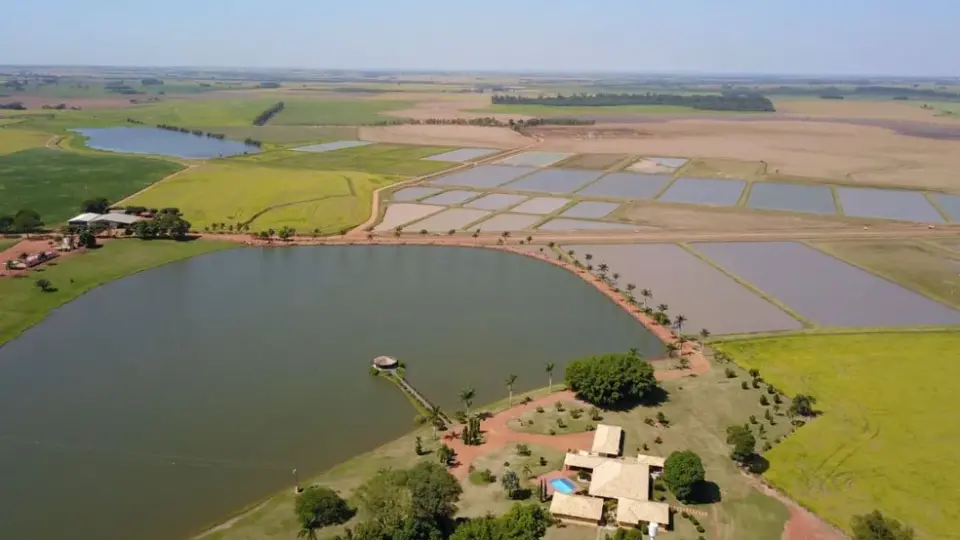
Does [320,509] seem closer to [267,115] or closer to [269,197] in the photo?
[269,197]

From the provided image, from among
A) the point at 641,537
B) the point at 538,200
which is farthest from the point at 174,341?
the point at 538,200

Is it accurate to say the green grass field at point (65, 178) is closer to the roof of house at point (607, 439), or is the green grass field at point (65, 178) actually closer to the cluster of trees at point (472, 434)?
the cluster of trees at point (472, 434)

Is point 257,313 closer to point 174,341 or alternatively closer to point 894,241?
point 174,341

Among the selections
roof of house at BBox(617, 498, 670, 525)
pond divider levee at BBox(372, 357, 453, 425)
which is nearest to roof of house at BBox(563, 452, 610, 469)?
roof of house at BBox(617, 498, 670, 525)

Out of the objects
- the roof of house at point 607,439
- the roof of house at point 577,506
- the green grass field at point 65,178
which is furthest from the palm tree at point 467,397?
the green grass field at point 65,178

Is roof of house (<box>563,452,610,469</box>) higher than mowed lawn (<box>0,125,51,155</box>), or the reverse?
mowed lawn (<box>0,125,51,155</box>)

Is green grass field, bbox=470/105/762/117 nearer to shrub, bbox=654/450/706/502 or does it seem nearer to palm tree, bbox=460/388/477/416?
palm tree, bbox=460/388/477/416
